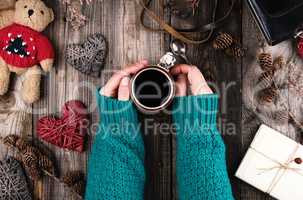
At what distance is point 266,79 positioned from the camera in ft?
3.50

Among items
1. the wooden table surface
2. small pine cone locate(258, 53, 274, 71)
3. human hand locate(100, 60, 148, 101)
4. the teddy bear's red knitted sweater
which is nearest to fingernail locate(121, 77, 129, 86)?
human hand locate(100, 60, 148, 101)

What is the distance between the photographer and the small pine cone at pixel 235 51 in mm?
1055

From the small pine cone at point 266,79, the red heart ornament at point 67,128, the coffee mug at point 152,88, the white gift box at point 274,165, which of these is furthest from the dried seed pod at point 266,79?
the red heart ornament at point 67,128

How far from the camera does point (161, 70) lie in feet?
3.09

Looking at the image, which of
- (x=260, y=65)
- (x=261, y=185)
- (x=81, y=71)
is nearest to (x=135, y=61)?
(x=81, y=71)

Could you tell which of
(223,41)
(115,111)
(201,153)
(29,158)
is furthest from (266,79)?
(29,158)

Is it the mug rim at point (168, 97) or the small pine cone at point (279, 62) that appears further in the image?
the small pine cone at point (279, 62)

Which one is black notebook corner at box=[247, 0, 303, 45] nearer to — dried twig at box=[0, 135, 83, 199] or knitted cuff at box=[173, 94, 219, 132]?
knitted cuff at box=[173, 94, 219, 132]

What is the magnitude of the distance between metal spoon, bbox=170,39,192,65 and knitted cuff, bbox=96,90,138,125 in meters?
0.18

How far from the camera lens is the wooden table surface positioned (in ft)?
3.55

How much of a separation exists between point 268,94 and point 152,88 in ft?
0.95

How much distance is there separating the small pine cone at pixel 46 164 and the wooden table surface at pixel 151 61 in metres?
0.03

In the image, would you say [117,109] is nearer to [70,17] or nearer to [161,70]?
[161,70]

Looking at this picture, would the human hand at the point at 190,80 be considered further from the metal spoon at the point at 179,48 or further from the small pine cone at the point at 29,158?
the small pine cone at the point at 29,158
